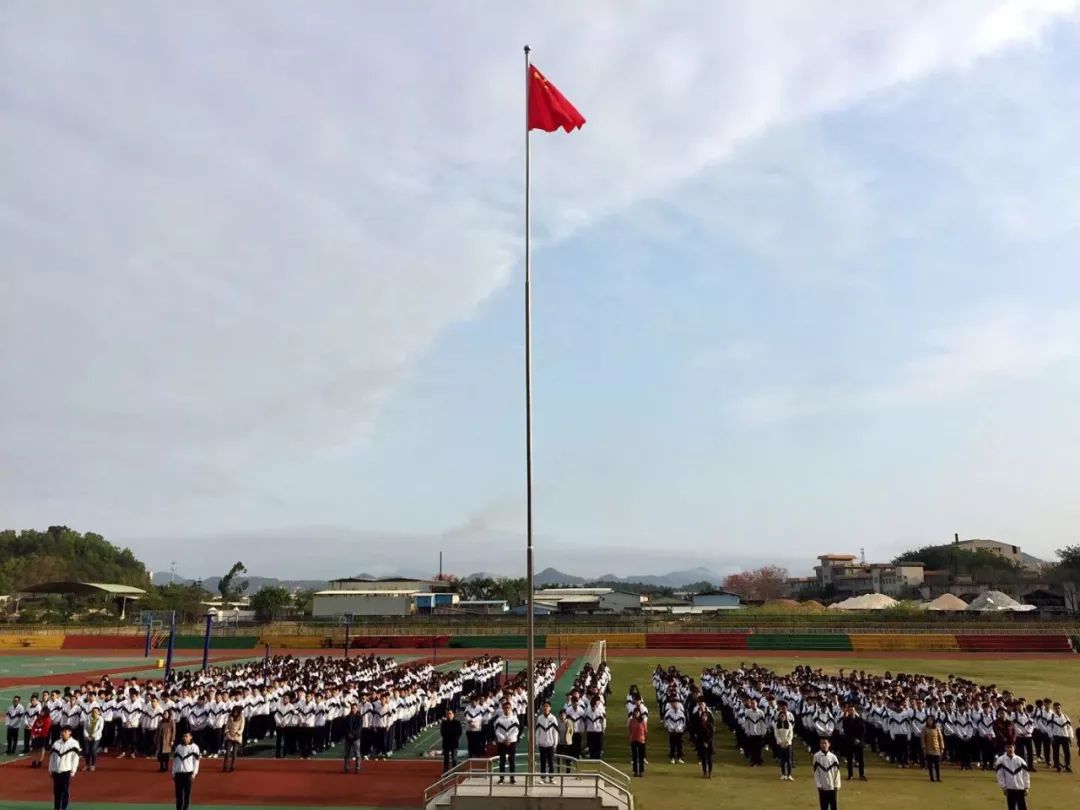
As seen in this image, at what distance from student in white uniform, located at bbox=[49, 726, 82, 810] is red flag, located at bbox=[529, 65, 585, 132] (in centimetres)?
1411

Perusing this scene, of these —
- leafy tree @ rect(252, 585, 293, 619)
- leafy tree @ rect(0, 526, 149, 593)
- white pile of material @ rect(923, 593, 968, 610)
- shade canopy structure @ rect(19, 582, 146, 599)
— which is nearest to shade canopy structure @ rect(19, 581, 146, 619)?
shade canopy structure @ rect(19, 582, 146, 599)

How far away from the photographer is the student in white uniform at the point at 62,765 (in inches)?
532

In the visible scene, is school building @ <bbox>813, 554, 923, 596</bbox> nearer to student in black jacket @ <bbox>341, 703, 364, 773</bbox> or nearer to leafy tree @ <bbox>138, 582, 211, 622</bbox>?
leafy tree @ <bbox>138, 582, 211, 622</bbox>

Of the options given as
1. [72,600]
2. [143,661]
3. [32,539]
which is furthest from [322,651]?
[32,539]

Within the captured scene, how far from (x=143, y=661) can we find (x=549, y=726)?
42.9m

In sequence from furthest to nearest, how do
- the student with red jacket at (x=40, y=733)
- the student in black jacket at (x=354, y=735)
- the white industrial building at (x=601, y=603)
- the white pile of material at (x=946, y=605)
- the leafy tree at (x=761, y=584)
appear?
1. the leafy tree at (x=761, y=584)
2. the white industrial building at (x=601, y=603)
3. the white pile of material at (x=946, y=605)
4. the student with red jacket at (x=40, y=733)
5. the student in black jacket at (x=354, y=735)

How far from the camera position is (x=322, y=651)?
2223 inches

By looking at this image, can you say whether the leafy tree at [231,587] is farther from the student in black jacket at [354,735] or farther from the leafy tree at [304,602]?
the student in black jacket at [354,735]

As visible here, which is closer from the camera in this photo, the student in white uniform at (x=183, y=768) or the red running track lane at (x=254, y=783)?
the student in white uniform at (x=183, y=768)

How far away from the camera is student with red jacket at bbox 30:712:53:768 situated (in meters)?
17.8

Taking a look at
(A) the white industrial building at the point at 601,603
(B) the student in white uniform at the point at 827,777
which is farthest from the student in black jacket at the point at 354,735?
(A) the white industrial building at the point at 601,603

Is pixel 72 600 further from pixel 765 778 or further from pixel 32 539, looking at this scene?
pixel 765 778

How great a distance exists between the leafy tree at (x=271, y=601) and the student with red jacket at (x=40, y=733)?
65587 mm

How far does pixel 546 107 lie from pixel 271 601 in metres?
87.9
